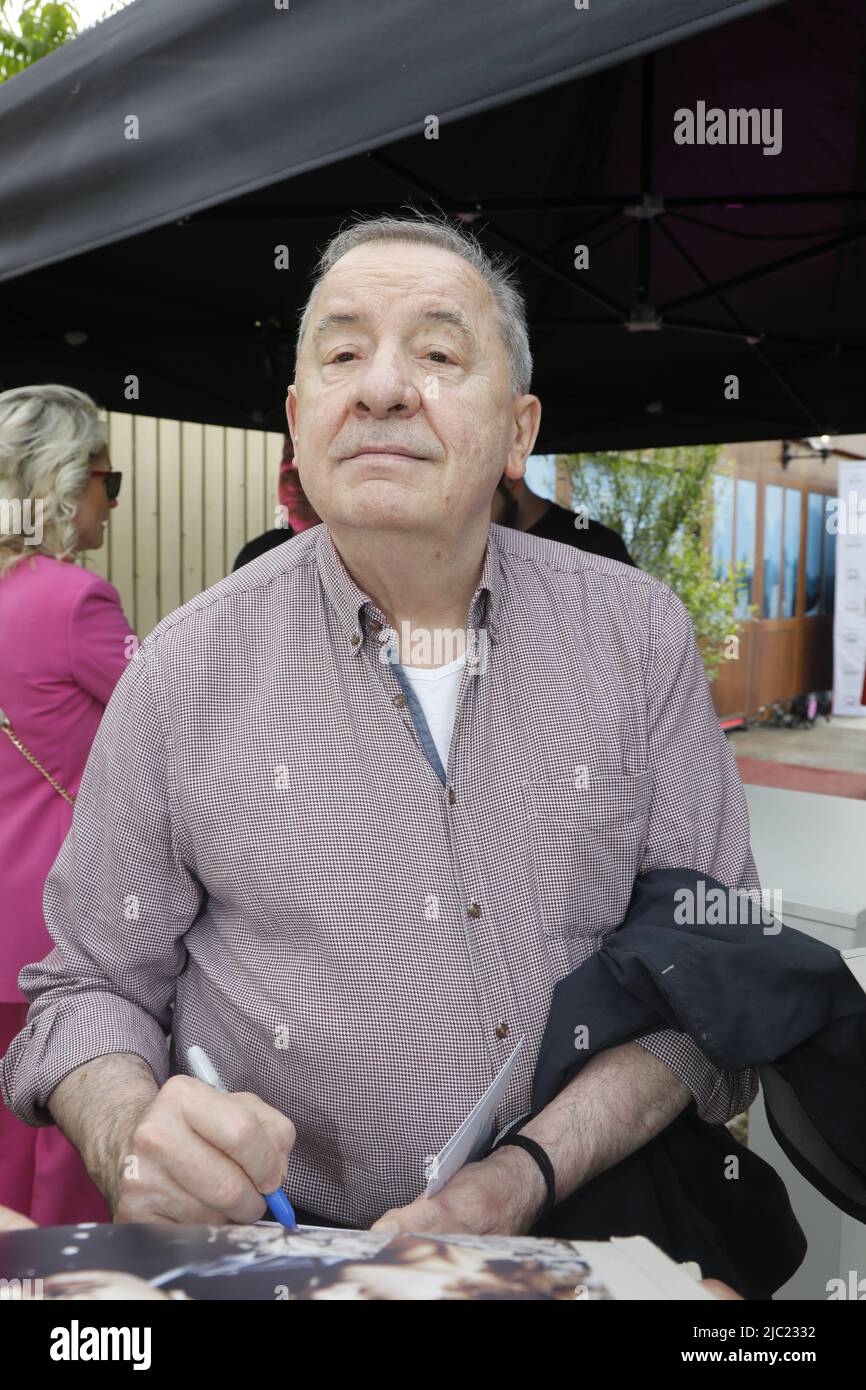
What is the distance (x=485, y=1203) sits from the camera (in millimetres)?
1128

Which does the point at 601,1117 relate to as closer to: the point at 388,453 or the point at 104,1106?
the point at 104,1106

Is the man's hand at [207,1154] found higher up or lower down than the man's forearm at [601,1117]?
higher up

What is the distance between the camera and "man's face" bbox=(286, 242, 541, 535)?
1328mm

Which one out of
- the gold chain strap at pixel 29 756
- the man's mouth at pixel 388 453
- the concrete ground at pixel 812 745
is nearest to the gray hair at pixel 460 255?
the man's mouth at pixel 388 453

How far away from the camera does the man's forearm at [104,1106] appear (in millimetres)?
1130

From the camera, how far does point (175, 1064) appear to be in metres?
1.39

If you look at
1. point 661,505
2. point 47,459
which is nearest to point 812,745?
point 661,505

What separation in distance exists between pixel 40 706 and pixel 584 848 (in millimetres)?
1436

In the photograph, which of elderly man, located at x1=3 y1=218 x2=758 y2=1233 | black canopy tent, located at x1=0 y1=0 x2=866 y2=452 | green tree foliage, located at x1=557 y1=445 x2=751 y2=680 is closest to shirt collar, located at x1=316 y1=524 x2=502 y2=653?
elderly man, located at x1=3 y1=218 x2=758 y2=1233

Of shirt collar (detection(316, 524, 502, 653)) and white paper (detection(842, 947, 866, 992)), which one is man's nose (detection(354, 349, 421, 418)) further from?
white paper (detection(842, 947, 866, 992))

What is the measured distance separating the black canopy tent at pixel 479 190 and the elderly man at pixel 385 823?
282mm

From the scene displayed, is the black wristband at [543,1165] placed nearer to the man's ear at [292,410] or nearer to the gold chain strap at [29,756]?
the man's ear at [292,410]

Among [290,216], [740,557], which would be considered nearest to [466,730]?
[290,216]

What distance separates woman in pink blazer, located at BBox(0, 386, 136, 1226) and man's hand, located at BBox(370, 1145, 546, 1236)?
1422 mm
